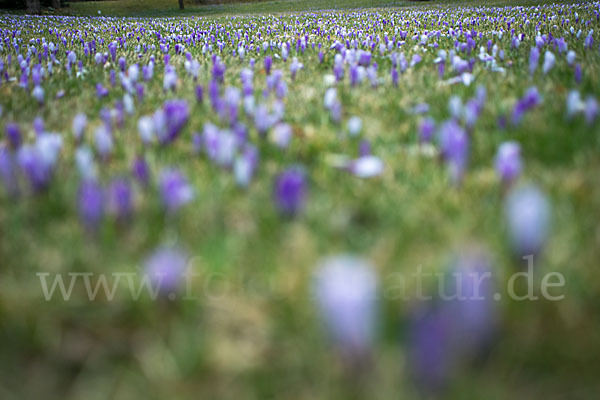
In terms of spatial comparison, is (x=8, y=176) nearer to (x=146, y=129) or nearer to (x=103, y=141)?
(x=103, y=141)

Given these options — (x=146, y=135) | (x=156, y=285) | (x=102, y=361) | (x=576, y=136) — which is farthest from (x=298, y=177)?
(x=576, y=136)

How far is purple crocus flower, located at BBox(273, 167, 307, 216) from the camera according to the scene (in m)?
1.62

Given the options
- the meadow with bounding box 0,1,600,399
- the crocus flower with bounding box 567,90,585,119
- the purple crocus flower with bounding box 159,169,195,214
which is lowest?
the meadow with bounding box 0,1,600,399

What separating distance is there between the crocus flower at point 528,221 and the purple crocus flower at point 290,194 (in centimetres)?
68

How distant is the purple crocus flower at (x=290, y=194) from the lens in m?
1.62

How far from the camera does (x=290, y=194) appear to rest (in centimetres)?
165

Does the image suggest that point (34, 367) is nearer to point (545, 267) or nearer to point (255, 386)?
point (255, 386)

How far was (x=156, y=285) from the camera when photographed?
1402 mm

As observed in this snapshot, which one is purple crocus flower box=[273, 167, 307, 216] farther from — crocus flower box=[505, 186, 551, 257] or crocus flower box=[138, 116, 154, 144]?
crocus flower box=[138, 116, 154, 144]

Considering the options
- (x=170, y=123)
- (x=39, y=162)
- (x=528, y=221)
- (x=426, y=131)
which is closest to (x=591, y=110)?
(x=426, y=131)

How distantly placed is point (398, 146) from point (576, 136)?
2.83ft

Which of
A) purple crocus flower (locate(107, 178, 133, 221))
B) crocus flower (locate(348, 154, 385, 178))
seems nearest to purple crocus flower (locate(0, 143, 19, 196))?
purple crocus flower (locate(107, 178, 133, 221))

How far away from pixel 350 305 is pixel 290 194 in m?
0.74

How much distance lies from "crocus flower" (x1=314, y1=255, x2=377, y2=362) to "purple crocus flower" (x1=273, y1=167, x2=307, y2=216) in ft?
2.10
